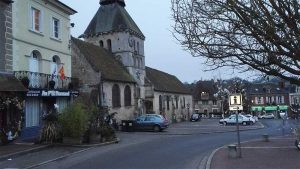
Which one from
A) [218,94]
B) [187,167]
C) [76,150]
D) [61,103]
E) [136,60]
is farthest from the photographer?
[218,94]

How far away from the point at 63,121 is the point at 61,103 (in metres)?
5.94

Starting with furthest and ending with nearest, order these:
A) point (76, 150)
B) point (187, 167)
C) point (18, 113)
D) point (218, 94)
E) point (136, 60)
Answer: point (218, 94)
point (136, 60)
point (18, 113)
point (76, 150)
point (187, 167)

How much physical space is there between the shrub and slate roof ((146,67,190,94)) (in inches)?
1262

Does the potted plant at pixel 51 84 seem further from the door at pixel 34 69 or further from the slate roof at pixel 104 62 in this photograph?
the slate roof at pixel 104 62

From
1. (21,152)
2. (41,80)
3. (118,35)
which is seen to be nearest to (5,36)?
(41,80)

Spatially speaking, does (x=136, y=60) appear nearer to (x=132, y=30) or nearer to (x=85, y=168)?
(x=132, y=30)

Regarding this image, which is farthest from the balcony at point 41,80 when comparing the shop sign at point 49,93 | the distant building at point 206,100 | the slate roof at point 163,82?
the distant building at point 206,100

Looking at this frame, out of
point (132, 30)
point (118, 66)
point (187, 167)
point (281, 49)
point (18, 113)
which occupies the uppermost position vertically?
point (132, 30)

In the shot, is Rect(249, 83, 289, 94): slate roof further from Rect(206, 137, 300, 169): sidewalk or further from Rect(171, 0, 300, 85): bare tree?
Rect(171, 0, 300, 85): bare tree

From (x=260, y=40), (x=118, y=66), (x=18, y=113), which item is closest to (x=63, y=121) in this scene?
(x=18, y=113)

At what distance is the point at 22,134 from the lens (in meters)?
26.0

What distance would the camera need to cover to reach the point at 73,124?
25.2 metres

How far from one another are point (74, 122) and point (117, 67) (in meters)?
26.2

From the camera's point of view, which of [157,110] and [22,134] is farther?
[157,110]
